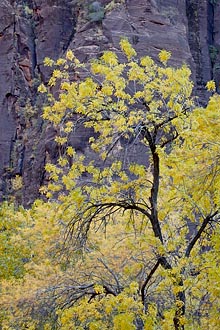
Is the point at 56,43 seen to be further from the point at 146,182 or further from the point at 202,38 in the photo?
the point at 146,182

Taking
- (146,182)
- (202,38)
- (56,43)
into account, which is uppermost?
(202,38)

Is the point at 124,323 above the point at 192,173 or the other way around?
the other way around

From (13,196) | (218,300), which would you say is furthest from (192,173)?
(13,196)

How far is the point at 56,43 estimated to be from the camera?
160 ft

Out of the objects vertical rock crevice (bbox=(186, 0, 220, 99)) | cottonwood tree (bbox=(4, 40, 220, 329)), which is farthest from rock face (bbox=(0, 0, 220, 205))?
cottonwood tree (bbox=(4, 40, 220, 329))

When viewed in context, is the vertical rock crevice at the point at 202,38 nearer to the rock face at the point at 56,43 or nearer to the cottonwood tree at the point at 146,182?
the rock face at the point at 56,43

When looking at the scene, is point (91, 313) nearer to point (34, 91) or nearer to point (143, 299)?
point (143, 299)

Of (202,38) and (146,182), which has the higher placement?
(202,38)

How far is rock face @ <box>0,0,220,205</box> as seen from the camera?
42000mm

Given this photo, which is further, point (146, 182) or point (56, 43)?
point (56, 43)

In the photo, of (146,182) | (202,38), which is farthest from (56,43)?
(146,182)

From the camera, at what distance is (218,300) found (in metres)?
10.5

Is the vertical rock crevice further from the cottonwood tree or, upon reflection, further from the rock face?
the cottonwood tree

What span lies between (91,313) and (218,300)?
7.53 feet
